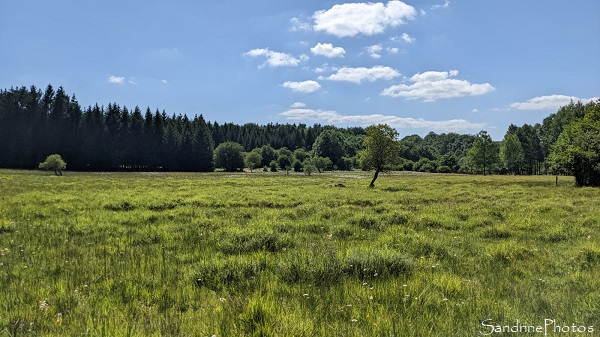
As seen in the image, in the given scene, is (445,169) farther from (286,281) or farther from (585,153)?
(286,281)

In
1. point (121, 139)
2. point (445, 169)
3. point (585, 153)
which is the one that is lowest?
point (445, 169)

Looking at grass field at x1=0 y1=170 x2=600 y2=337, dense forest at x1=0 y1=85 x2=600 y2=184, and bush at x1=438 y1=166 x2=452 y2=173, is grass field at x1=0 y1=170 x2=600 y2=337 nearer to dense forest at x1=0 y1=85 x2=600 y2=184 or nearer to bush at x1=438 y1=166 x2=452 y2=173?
dense forest at x1=0 y1=85 x2=600 y2=184

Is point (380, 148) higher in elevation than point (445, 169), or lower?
higher

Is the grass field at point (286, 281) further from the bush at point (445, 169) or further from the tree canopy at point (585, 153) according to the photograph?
the bush at point (445, 169)

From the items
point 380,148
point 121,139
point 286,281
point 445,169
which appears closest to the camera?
point 286,281

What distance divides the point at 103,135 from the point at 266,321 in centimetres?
12028

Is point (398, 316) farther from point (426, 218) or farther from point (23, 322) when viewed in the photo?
point (426, 218)

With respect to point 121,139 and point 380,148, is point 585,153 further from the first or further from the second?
point 121,139

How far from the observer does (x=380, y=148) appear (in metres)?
44.0

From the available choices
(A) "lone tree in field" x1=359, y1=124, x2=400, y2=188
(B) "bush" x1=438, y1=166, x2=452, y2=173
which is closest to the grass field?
(A) "lone tree in field" x1=359, y1=124, x2=400, y2=188

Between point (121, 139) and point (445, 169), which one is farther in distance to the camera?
point (445, 169)

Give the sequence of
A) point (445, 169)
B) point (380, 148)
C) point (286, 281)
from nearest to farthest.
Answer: point (286, 281), point (380, 148), point (445, 169)

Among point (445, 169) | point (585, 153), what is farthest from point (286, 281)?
point (445, 169)

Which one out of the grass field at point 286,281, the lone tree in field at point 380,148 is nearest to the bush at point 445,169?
the lone tree in field at point 380,148
